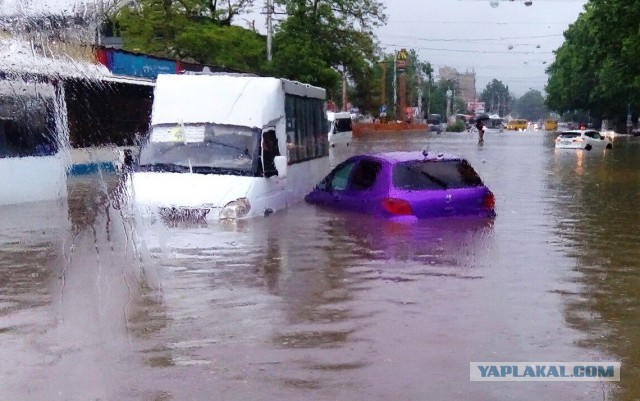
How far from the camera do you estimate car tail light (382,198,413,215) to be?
13.4 meters

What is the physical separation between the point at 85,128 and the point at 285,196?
970 centimetres

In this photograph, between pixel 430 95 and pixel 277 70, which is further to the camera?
pixel 430 95

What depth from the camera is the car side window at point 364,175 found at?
46.3 feet

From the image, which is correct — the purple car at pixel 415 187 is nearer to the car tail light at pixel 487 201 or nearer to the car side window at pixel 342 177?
→ the car tail light at pixel 487 201

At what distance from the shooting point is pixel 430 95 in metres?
166

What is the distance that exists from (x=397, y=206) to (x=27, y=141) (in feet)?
25.6

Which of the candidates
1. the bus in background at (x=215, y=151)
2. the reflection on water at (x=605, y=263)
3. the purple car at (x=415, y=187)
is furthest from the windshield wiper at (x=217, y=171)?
the reflection on water at (x=605, y=263)

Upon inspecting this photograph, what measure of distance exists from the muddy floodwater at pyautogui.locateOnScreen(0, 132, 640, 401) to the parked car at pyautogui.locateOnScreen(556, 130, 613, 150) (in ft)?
129

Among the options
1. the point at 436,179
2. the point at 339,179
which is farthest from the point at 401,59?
the point at 436,179

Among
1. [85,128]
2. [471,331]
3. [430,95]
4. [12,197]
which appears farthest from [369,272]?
[430,95]

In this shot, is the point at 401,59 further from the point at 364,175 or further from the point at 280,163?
the point at 280,163

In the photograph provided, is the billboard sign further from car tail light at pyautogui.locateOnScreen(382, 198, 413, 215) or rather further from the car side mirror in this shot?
car tail light at pyautogui.locateOnScreen(382, 198, 413, 215)

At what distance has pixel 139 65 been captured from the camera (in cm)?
3011

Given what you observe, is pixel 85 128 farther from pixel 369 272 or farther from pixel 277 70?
pixel 277 70
